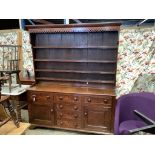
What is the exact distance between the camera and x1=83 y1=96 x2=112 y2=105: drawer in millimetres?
2334

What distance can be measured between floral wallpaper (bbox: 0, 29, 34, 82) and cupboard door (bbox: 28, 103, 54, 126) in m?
0.72

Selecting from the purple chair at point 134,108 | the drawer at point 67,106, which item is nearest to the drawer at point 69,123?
the drawer at point 67,106

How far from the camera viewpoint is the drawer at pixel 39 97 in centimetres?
255

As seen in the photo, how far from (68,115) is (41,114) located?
0.46 metres

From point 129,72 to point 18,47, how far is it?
200cm

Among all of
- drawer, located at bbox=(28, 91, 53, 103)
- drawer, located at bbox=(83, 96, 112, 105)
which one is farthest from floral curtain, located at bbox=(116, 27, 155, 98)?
drawer, located at bbox=(28, 91, 53, 103)

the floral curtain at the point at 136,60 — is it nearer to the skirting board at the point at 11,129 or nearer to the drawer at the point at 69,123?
the drawer at the point at 69,123

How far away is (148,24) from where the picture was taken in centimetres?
238

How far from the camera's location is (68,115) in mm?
2527

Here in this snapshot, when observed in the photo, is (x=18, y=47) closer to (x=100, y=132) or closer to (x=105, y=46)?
(x=105, y=46)

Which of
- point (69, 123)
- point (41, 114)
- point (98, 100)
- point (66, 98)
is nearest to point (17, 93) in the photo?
point (41, 114)

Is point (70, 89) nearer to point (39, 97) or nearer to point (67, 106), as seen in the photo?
point (67, 106)

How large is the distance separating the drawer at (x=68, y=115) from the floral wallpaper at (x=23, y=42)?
99cm
